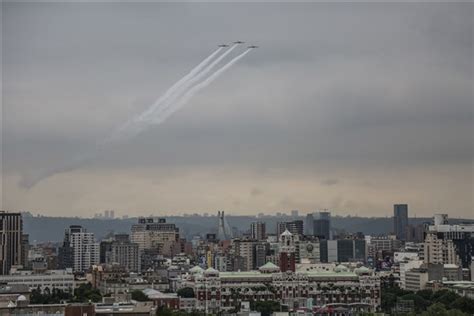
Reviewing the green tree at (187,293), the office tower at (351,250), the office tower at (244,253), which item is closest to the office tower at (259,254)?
the office tower at (244,253)

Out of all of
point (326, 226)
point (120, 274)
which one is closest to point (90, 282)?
point (120, 274)

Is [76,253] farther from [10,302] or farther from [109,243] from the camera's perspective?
[10,302]

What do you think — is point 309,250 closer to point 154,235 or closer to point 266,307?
point 154,235

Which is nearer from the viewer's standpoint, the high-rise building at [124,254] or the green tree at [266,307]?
the green tree at [266,307]

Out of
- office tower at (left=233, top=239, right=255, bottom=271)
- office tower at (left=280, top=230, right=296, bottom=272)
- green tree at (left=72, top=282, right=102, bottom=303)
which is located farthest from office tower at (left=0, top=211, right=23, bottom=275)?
green tree at (left=72, top=282, right=102, bottom=303)

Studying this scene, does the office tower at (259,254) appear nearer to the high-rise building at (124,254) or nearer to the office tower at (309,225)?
the high-rise building at (124,254)

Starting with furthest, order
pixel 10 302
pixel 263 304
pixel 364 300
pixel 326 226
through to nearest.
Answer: pixel 326 226, pixel 364 300, pixel 263 304, pixel 10 302

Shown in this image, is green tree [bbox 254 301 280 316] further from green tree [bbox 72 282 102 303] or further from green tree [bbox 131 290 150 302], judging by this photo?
green tree [bbox 72 282 102 303]
